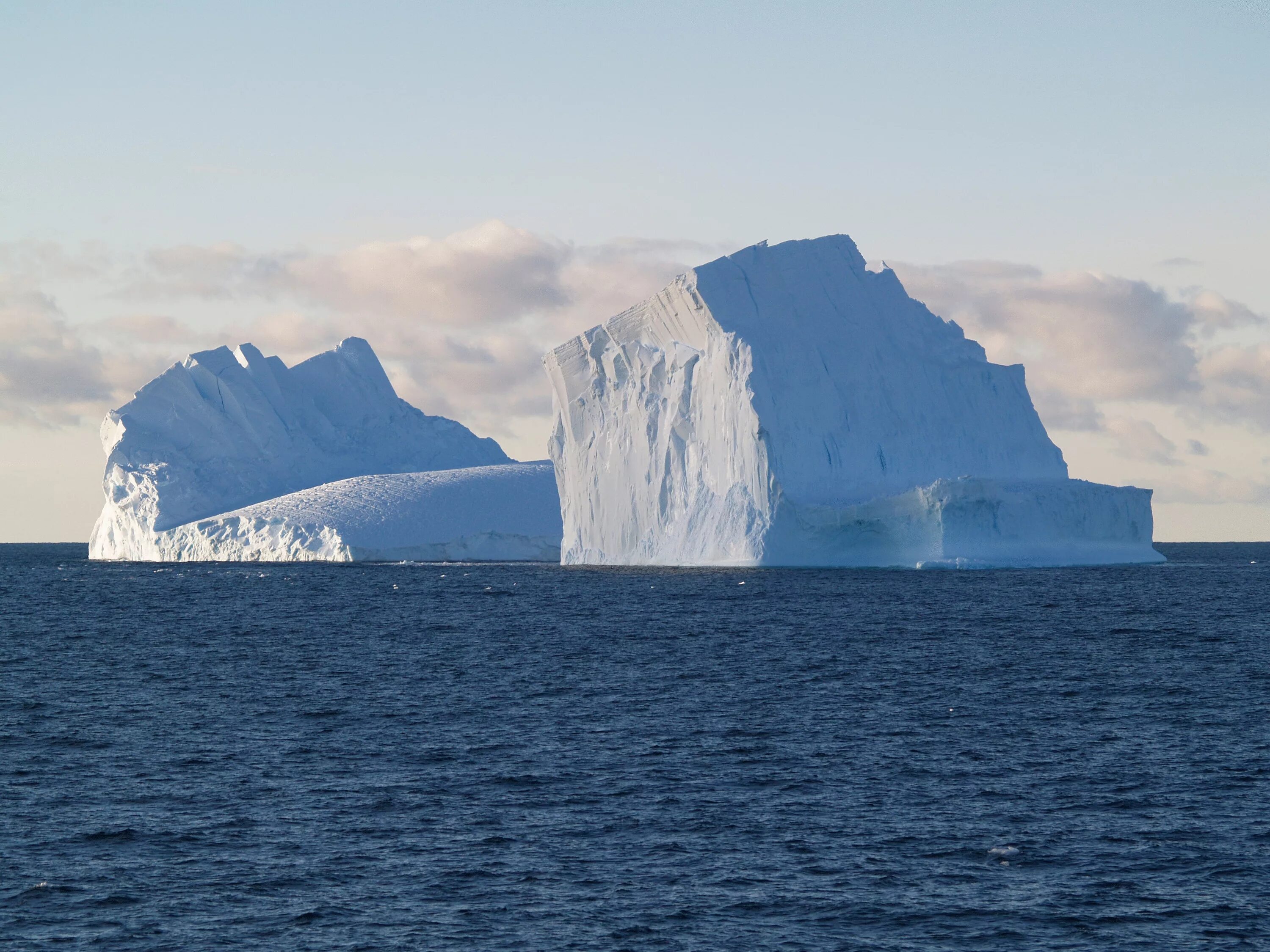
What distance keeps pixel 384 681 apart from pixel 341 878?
1257cm

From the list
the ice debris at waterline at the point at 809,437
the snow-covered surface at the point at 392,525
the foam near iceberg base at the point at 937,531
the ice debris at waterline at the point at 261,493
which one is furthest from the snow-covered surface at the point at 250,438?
the foam near iceberg base at the point at 937,531

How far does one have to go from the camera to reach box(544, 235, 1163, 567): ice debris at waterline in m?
47.3

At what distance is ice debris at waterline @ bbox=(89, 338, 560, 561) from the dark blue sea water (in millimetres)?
38713

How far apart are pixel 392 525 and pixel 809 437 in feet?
93.6

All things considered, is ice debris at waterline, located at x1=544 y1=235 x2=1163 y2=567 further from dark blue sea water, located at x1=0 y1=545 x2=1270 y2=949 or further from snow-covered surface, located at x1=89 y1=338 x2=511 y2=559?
snow-covered surface, located at x1=89 y1=338 x2=511 y2=559

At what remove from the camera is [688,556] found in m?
49.5

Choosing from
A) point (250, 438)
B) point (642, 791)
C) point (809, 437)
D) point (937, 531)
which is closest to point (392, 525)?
point (250, 438)

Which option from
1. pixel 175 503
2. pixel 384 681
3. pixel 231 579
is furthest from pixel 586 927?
pixel 175 503

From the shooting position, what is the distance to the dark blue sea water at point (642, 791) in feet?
34.9

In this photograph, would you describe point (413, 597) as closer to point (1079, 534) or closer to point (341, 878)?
point (1079, 534)

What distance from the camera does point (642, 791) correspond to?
1472 centimetres

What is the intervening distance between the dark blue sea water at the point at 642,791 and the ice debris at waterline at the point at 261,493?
3871 cm

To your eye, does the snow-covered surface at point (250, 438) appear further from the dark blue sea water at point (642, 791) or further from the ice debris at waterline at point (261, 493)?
the dark blue sea water at point (642, 791)

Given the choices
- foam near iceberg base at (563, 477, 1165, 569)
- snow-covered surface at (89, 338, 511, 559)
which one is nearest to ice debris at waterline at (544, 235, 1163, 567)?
foam near iceberg base at (563, 477, 1165, 569)
